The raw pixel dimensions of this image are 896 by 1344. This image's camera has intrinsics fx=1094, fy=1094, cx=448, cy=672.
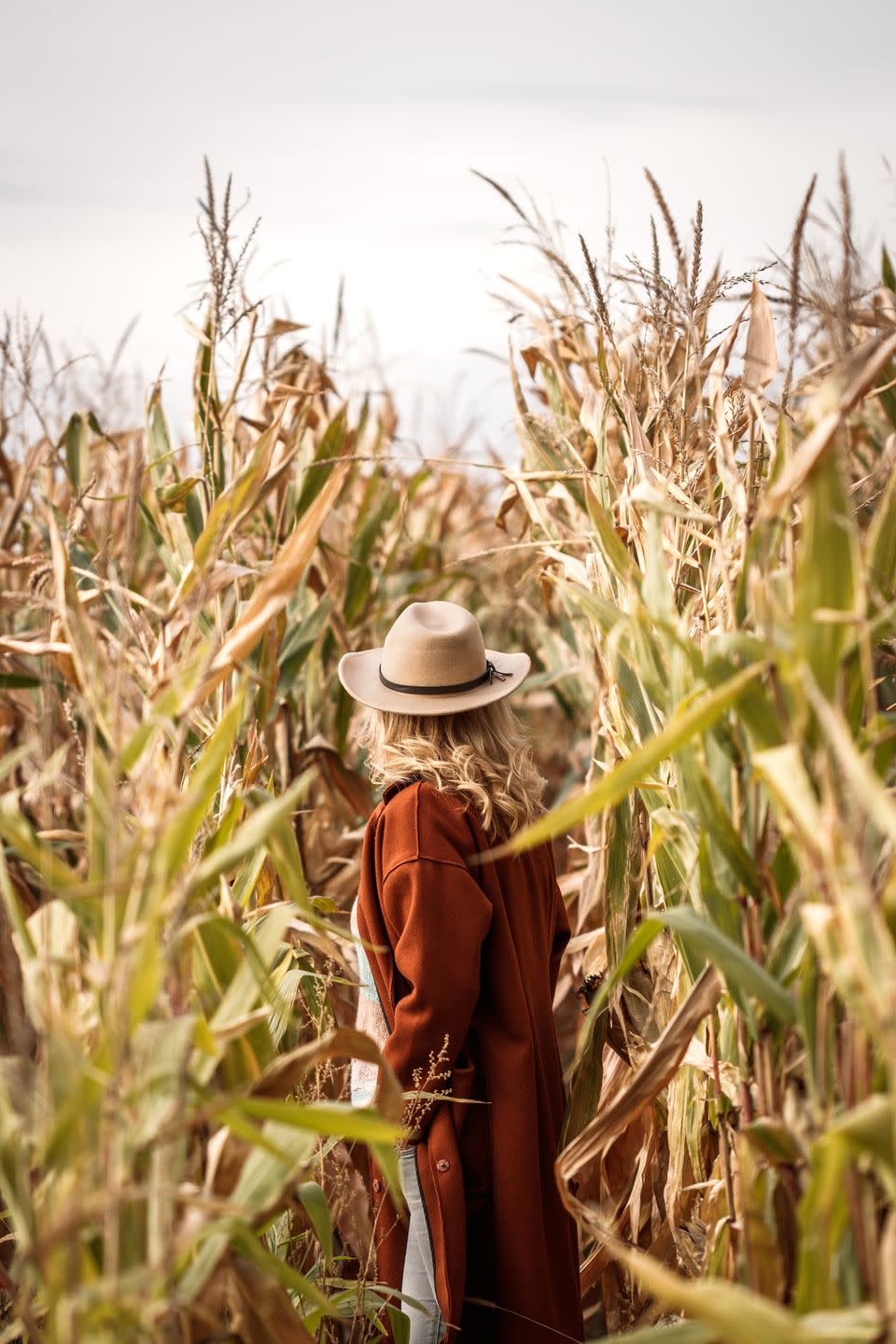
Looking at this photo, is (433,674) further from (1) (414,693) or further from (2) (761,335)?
(2) (761,335)

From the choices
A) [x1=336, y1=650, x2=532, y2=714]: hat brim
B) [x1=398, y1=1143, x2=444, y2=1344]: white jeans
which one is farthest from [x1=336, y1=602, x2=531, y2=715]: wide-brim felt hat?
[x1=398, y1=1143, x2=444, y2=1344]: white jeans

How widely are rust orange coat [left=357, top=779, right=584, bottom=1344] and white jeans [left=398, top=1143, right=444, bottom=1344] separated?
16mm

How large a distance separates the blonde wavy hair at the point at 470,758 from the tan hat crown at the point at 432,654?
0.06 m

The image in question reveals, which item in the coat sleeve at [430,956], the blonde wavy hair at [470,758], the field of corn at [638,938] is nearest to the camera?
the field of corn at [638,938]

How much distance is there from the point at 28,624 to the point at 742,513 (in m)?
2.75

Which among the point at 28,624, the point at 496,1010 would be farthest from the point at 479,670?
the point at 28,624

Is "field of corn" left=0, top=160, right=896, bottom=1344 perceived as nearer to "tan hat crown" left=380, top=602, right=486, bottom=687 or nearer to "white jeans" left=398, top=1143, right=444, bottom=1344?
"white jeans" left=398, top=1143, right=444, bottom=1344

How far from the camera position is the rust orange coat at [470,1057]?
1688 millimetres

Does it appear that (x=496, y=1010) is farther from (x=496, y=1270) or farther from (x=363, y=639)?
(x=363, y=639)

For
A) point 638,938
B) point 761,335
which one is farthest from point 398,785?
point 761,335

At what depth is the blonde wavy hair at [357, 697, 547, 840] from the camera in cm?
181

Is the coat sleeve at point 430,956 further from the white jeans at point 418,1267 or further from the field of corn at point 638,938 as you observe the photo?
the field of corn at point 638,938

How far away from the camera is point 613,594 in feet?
6.50

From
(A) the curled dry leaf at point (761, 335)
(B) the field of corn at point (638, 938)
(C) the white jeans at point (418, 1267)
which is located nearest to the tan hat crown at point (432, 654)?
(B) the field of corn at point (638, 938)
